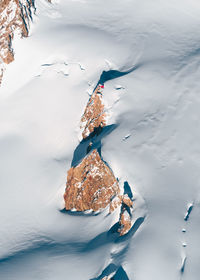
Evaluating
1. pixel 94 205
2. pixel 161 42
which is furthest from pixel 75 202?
pixel 161 42

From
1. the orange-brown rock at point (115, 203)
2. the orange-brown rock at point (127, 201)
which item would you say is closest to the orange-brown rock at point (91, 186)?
the orange-brown rock at point (115, 203)

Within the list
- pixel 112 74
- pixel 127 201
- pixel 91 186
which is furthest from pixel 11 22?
pixel 127 201

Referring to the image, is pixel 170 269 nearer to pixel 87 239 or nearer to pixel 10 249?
pixel 87 239

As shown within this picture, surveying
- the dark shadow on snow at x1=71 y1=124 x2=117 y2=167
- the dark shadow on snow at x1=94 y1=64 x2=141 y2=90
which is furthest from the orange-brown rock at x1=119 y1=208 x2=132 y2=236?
the dark shadow on snow at x1=94 y1=64 x2=141 y2=90

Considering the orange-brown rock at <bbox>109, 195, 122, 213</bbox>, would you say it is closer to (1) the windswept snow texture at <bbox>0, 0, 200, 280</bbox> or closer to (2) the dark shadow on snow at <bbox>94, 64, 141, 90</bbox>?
(1) the windswept snow texture at <bbox>0, 0, 200, 280</bbox>

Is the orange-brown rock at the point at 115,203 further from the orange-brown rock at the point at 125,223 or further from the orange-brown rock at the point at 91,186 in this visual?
the orange-brown rock at the point at 125,223

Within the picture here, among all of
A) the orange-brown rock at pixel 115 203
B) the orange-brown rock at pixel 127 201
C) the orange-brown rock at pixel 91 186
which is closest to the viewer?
the orange-brown rock at pixel 127 201

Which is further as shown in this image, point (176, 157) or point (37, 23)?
point (37, 23)
